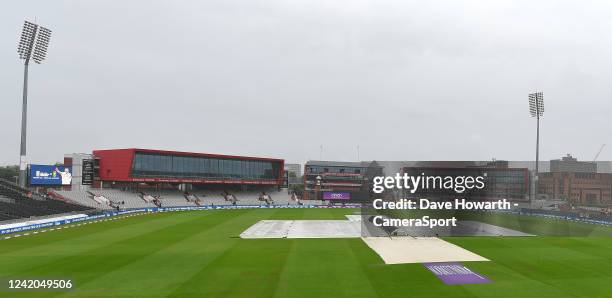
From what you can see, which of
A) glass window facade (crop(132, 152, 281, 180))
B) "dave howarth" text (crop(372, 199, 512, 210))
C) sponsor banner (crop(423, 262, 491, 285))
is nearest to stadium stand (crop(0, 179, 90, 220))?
glass window facade (crop(132, 152, 281, 180))

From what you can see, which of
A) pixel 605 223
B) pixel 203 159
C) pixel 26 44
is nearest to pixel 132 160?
pixel 203 159

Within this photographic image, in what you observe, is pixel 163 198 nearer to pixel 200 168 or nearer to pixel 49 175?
pixel 200 168

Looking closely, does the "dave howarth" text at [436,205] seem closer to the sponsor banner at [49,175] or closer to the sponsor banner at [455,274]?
the sponsor banner at [455,274]

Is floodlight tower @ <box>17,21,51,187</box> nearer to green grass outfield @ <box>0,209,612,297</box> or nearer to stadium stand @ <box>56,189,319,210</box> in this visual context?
stadium stand @ <box>56,189,319,210</box>

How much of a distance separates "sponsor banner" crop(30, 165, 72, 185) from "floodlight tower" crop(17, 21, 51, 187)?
8986mm

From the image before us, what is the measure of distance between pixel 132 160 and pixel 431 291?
241ft

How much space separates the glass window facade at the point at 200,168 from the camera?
82438mm

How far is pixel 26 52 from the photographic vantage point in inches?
2315

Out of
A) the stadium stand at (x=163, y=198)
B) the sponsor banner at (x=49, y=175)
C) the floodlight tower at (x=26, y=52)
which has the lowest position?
the stadium stand at (x=163, y=198)

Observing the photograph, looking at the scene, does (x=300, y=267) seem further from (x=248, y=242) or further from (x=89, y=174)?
(x=89, y=174)

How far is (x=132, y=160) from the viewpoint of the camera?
7956 centimetres

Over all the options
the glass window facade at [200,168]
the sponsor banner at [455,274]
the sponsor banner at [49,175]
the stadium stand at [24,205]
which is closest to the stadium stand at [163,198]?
the sponsor banner at [49,175]

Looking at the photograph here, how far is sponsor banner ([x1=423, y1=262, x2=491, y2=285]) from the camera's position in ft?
66.4

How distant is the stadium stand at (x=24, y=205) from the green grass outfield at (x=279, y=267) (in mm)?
13896
